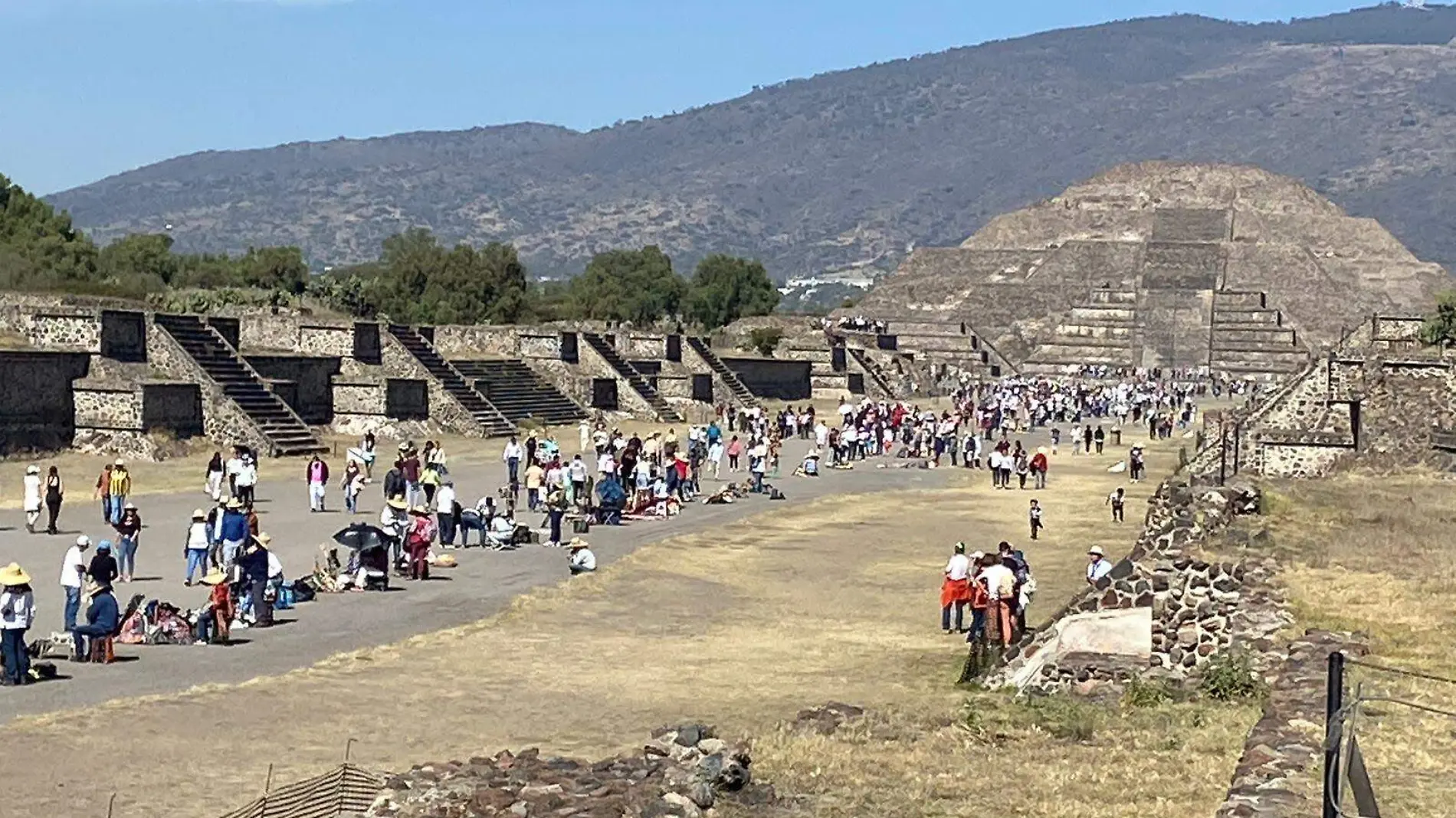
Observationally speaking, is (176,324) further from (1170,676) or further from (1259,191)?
(1259,191)

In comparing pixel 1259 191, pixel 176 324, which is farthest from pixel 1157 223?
pixel 176 324

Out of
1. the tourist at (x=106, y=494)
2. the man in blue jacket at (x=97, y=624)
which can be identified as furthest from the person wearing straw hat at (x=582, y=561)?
the man in blue jacket at (x=97, y=624)

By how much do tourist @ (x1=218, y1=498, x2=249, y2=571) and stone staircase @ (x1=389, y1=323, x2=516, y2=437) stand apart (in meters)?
24.9

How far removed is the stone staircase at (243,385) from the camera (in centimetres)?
4059

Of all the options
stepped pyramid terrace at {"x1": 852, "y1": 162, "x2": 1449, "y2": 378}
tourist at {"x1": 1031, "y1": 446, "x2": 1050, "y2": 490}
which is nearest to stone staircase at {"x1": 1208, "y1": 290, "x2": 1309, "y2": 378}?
stepped pyramid terrace at {"x1": 852, "y1": 162, "x2": 1449, "y2": 378}

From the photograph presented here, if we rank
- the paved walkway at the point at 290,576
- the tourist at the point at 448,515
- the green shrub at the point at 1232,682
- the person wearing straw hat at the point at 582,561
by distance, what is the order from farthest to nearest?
1. the tourist at the point at 448,515
2. the person wearing straw hat at the point at 582,561
3. the paved walkway at the point at 290,576
4. the green shrub at the point at 1232,682

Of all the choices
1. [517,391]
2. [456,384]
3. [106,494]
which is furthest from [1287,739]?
[517,391]

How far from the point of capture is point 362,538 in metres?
23.4

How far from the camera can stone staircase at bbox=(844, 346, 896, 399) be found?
76.2 m

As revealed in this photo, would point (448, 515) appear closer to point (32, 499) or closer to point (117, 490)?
point (117, 490)

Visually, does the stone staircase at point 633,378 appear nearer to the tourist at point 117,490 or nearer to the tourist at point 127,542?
the tourist at point 117,490

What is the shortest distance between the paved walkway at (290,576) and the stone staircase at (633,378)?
67.7ft

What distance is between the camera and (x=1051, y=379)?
308ft

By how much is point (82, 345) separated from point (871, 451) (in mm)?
19003
